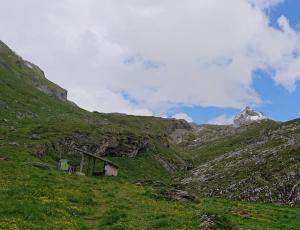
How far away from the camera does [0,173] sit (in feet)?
157

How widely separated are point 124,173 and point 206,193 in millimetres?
21482

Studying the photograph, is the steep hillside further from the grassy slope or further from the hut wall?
the grassy slope

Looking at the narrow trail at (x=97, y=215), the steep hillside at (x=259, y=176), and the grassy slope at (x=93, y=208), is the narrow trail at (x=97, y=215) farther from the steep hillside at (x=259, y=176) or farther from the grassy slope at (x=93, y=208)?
the steep hillside at (x=259, y=176)

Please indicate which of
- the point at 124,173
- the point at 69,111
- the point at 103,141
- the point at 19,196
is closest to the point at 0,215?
the point at 19,196

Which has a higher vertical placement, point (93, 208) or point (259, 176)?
point (259, 176)

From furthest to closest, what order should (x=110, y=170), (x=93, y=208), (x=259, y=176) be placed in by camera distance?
1. (x=110, y=170)
2. (x=259, y=176)
3. (x=93, y=208)

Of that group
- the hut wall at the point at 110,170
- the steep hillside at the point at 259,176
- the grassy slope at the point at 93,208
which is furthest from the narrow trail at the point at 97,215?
the hut wall at the point at 110,170

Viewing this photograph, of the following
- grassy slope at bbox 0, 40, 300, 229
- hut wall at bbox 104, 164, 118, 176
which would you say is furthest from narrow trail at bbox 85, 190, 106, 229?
hut wall at bbox 104, 164, 118, 176

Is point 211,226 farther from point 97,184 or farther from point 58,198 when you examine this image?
point 97,184

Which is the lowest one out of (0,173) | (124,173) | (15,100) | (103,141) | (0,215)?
(0,215)

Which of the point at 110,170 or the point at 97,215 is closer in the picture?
the point at 97,215

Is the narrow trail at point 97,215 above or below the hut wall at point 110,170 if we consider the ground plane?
below

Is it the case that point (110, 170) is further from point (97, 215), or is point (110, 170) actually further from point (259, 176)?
point (97, 215)

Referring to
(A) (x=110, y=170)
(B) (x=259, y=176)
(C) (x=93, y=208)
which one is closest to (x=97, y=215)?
(C) (x=93, y=208)
